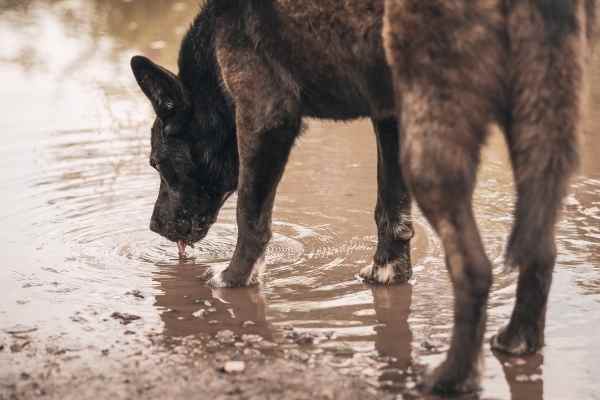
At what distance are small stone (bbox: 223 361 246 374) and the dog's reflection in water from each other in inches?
16.4

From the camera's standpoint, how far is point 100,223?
627 cm

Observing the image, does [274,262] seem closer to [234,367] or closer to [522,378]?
[234,367]

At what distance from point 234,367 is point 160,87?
1985mm

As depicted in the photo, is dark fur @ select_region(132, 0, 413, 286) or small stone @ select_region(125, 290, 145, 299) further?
→ small stone @ select_region(125, 290, 145, 299)

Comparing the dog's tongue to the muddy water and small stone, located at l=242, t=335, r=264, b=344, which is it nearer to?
the muddy water

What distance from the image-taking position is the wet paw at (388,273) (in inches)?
202

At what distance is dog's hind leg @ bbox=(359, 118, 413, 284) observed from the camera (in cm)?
512

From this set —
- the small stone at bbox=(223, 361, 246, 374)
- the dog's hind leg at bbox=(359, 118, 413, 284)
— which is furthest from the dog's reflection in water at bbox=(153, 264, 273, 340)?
the dog's hind leg at bbox=(359, 118, 413, 284)

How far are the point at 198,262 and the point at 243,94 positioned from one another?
128 centimetres

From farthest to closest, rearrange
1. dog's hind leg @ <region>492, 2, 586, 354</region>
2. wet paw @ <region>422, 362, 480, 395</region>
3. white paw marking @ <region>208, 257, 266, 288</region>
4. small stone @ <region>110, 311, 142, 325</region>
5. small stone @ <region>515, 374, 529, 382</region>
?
white paw marking @ <region>208, 257, 266, 288</region> → small stone @ <region>110, 311, 142, 325</region> → small stone @ <region>515, 374, 529, 382</region> → wet paw @ <region>422, 362, 480, 395</region> → dog's hind leg @ <region>492, 2, 586, 354</region>

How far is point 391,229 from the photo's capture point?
518cm

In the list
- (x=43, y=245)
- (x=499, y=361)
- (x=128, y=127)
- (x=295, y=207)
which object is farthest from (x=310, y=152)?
(x=499, y=361)

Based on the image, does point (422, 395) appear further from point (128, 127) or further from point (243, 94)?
point (128, 127)

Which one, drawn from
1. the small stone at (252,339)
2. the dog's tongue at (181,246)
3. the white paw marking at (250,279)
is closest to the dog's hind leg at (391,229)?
the white paw marking at (250,279)
